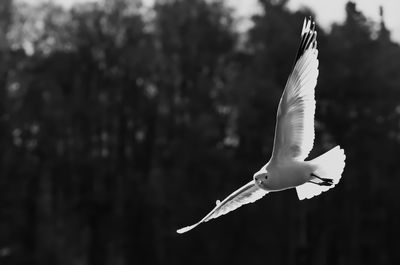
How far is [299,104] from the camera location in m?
4.41

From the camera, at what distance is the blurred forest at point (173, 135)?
16719 millimetres

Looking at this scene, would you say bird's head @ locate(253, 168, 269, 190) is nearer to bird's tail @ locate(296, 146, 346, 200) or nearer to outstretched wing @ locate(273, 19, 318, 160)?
outstretched wing @ locate(273, 19, 318, 160)

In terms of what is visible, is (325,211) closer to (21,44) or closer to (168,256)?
(168,256)

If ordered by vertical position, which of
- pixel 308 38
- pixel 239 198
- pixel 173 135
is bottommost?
pixel 239 198

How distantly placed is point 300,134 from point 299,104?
6.0 inches

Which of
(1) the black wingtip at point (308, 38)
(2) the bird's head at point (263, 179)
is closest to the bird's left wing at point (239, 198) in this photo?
(2) the bird's head at point (263, 179)

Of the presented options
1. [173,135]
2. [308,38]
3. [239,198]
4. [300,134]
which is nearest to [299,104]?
[300,134]

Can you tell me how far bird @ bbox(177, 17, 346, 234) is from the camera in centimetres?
432

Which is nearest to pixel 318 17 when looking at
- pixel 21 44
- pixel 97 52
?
pixel 97 52

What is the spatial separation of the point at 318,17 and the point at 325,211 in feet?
15.8

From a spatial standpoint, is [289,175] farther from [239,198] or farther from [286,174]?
[239,198]

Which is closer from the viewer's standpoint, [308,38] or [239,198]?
[308,38]

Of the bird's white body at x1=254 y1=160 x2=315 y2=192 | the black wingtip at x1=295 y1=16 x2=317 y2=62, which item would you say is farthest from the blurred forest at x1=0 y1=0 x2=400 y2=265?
the bird's white body at x1=254 y1=160 x2=315 y2=192

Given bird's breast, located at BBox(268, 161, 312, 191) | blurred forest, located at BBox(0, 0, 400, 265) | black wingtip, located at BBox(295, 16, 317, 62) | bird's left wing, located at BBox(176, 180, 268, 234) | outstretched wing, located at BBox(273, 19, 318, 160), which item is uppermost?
blurred forest, located at BBox(0, 0, 400, 265)
